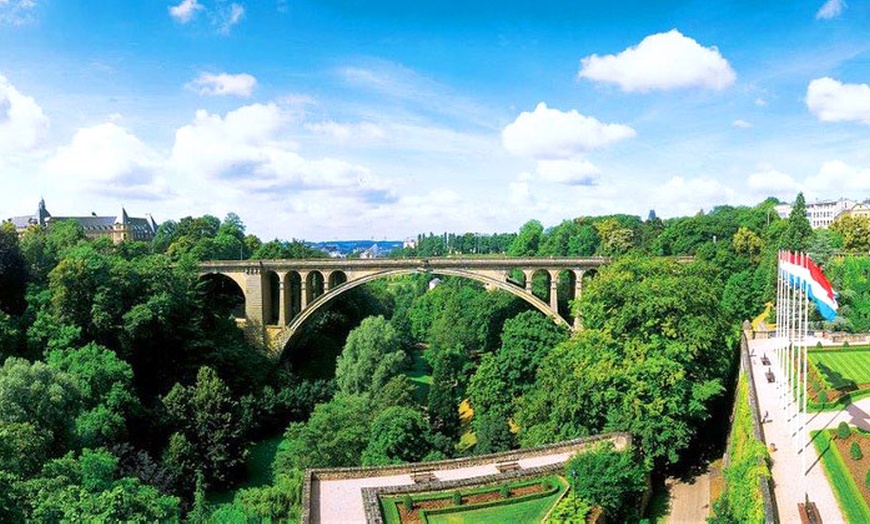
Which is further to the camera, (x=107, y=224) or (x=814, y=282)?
(x=107, y=224)

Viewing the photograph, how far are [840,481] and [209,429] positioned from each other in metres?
25.6

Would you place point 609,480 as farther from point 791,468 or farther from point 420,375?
point 420,375

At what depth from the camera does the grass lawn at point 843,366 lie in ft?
81.0

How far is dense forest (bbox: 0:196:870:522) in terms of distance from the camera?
22469 millimetres

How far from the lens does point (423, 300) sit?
6538 cm

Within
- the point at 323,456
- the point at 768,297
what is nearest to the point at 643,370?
the point at 323,456

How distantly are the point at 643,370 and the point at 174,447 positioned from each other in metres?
20.3

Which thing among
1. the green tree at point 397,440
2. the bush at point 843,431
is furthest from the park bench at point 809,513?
the green tree at point 397,440

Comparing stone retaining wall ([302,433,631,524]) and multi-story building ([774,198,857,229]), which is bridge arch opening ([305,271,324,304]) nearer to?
stone retaining wall ([302,433,631,524])

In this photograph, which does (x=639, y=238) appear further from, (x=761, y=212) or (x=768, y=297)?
(x=768, y=297)

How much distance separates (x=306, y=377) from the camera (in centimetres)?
4797

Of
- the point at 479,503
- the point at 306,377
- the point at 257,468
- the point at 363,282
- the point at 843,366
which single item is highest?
the point at 363,282

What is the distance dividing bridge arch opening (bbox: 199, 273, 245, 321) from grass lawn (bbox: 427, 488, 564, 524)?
106ft

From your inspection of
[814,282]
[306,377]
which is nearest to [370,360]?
[306,377]
